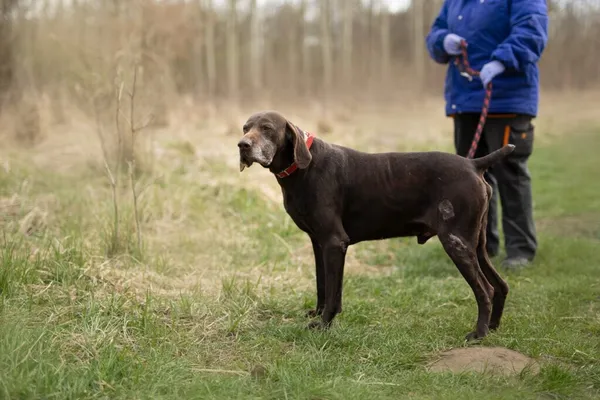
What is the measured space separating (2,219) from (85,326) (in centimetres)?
269

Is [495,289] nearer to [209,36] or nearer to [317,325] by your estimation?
[317,325]

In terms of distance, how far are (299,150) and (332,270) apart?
76 cm

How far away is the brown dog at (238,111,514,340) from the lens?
12.3ft

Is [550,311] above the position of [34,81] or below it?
below

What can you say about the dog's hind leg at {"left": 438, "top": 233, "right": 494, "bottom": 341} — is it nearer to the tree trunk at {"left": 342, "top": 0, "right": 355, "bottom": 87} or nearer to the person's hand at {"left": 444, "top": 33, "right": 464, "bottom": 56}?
the person's hand at {"left": 444, "top": 33, "right": 464, "bottom": 56}

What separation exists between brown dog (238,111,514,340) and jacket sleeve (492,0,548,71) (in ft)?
5.15

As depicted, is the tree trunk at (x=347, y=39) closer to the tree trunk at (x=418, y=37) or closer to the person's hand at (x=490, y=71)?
the tree trunk at (x=418, y=37)

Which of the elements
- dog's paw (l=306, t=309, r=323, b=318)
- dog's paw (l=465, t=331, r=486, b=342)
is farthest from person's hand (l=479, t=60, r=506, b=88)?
dog's paw (l=306, t=309, r=323, b=318)

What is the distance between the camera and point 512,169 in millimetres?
5645

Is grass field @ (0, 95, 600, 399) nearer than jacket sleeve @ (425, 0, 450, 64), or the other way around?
grass field @ (0, 95, 600, 399)

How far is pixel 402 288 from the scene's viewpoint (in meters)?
5.01

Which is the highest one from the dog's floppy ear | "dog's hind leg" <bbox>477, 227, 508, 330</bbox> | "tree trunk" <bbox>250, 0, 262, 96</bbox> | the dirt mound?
"tree trunk" <bbox>250, 0, 262, 96</bbox>

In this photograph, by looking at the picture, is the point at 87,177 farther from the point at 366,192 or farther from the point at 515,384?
the point at 515,384

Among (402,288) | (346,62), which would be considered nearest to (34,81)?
(402,288)
